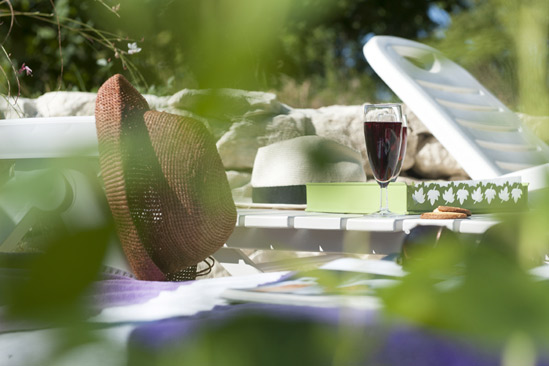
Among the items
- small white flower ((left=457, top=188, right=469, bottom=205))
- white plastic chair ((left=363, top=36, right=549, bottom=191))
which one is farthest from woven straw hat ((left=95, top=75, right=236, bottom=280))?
white plastic chair ((left=363, top=36, right=549, bottom=191))

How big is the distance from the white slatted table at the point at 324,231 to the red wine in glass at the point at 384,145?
0.11m

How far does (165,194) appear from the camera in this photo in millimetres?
1077

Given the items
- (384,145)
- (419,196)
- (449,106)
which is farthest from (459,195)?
(449,106)

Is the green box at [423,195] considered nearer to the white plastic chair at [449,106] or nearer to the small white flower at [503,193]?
the small white flower at [503,193]

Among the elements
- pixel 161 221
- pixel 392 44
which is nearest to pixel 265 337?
pixel 161 221

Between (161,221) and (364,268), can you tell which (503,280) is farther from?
(161,221)

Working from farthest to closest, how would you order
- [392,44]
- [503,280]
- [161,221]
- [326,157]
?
[392,44] < [161,221] < [326,157] < [503,280]

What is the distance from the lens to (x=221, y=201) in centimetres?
119

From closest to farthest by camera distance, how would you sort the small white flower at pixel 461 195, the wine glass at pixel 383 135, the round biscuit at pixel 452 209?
the wine glass at pixel 383 135 → the round biscuit at pixel 452 209 → the small white flower at pixel 461 195

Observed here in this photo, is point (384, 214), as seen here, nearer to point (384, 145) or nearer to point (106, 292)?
point (384, 145)

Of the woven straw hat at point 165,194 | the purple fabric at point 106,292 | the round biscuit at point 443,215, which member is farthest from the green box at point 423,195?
the purple fabric at point 106,292

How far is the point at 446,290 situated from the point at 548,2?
0.09 metres

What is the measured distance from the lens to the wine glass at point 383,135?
1.38 metres

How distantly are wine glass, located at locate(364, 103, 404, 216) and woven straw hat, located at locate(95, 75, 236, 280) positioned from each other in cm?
36
